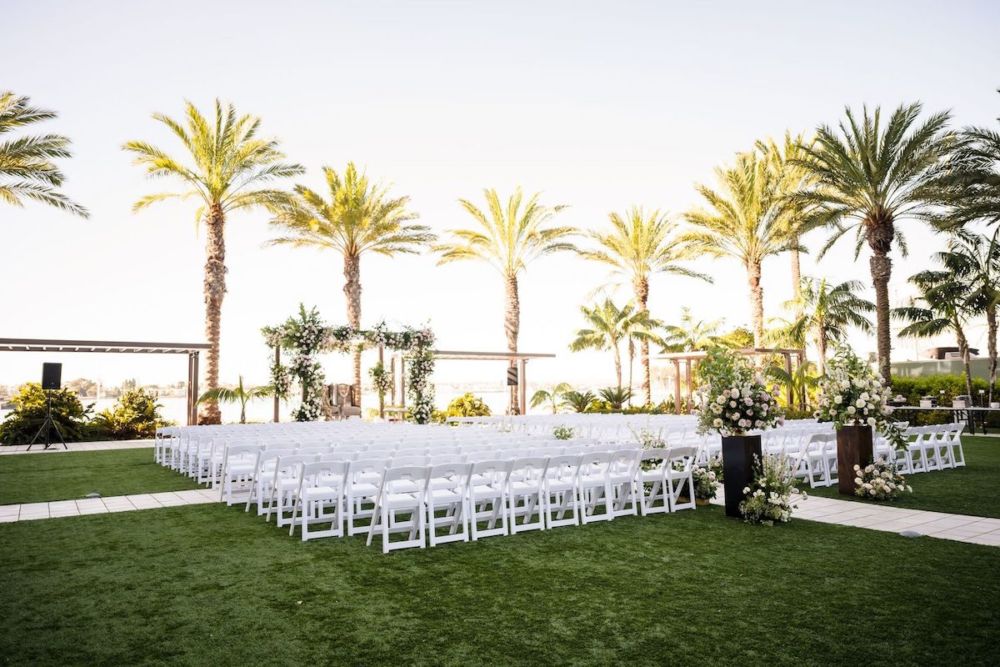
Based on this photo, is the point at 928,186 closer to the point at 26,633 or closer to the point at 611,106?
the point at 611,106

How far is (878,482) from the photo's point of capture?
858 centimetres

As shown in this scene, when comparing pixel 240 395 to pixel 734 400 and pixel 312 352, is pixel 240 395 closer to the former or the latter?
pixel 312 352

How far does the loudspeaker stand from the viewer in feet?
56.0

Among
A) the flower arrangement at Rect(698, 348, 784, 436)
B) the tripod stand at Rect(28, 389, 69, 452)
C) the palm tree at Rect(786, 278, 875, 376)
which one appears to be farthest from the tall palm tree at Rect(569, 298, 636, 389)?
the flower arrangement at Rect(698, 348, 784, 436)

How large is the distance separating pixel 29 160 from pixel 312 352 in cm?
866

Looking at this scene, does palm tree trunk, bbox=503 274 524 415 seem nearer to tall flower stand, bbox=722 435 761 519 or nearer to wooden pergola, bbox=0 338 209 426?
wooden pergola, bbox=0 338 209 426

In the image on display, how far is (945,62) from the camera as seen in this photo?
17.7m

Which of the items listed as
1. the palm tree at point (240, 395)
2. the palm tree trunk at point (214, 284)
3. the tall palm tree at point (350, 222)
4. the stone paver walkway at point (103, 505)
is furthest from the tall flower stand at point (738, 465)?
the palm tree trunk at point (214, 284)

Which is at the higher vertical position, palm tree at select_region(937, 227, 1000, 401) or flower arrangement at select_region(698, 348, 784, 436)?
palm tree at select_region(937, 227, 1000, 401)

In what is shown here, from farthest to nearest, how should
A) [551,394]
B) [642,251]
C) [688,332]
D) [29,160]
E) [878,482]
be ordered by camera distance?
1. [688,332]
2. [551,394]
3. [642,251]
4. [29,160]
5. [878,482]

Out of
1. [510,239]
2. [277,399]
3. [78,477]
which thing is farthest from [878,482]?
[510,239]

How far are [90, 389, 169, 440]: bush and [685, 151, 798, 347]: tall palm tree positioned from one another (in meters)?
20.7

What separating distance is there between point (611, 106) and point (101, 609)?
946 inches

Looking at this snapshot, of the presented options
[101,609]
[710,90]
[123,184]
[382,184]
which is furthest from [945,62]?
[123,184]
